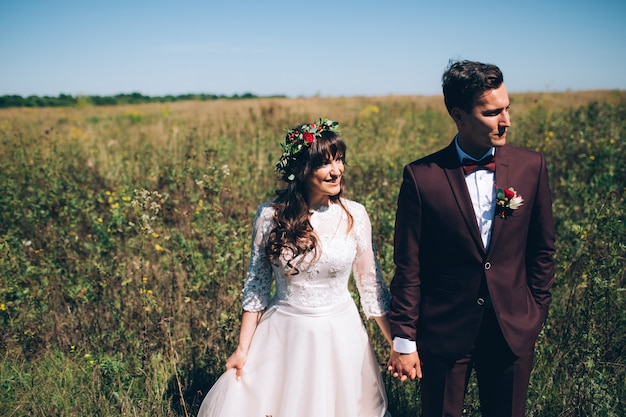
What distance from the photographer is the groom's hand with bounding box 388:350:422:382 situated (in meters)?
2.19

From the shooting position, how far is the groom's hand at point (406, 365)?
2189 mm

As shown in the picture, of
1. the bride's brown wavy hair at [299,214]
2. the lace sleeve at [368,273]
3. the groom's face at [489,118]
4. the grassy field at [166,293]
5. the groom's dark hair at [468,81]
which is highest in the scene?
the groom's dark hair at [468,81]

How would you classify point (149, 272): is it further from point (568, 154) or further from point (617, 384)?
point (568, 154)

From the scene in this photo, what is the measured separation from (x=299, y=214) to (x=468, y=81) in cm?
111

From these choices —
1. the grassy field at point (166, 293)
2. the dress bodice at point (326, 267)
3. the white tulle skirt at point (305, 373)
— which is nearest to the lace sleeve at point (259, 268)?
the dress bodice at point (326, 267)

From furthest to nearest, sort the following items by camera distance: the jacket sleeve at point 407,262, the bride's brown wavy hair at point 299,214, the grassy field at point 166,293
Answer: the grassy field at point 166,293 < the bride's brown wavy hair at point 299,214 < the jacket sleeve at point 407,262

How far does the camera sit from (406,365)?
2193mm

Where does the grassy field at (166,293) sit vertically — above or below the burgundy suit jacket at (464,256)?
below

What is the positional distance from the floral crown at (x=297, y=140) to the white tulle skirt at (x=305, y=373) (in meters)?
0.79

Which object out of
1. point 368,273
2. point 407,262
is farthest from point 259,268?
point 407,262

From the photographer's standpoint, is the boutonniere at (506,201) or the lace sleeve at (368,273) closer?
the boutonniere at (506,201)

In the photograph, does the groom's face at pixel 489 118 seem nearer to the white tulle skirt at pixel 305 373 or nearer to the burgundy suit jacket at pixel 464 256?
the burgundy suit jacket at pixel 464 256

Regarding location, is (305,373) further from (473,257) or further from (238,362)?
(473,257)

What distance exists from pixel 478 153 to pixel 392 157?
6.07 m
